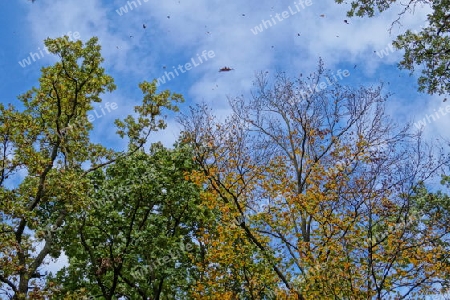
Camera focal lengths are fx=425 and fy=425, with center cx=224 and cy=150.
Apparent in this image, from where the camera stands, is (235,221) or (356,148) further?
(356,148)

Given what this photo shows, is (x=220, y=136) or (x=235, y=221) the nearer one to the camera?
(x=235, y=221)

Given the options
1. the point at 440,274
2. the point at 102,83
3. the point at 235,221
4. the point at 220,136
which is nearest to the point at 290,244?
the point at 235,221

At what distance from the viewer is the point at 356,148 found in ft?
54.2

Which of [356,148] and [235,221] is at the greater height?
[356,148]

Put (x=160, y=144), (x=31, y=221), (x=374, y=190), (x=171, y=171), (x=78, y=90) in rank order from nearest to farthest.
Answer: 1. (x=31, y=221)
2. (x=374, y=190)
3. (x=78, y=90)
4. (x=171, y=171)
5. (x=160, y=144)

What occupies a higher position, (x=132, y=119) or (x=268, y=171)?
(x=132, y=119)

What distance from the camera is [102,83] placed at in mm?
16375

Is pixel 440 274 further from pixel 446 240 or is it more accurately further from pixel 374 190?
pixel 446 240

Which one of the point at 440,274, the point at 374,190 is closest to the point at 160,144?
the point at 374,190

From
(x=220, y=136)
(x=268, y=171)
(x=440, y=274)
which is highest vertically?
(x=220, y=136)

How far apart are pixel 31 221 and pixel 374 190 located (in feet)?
36.0

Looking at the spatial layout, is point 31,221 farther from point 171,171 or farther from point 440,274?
point 440,274

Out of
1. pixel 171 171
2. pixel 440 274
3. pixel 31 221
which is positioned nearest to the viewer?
pixel 440 274

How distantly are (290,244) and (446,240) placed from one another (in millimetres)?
9315
